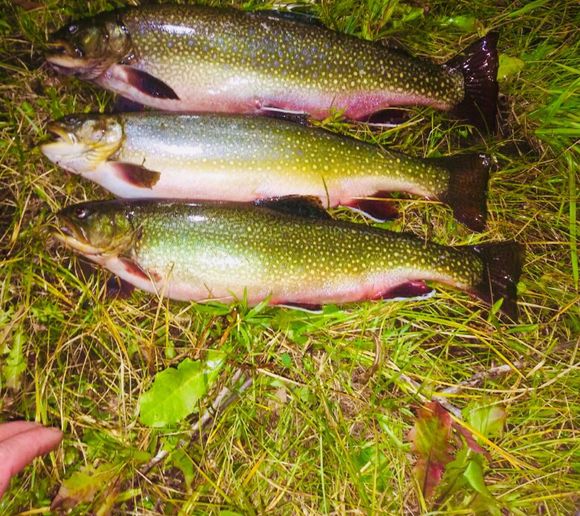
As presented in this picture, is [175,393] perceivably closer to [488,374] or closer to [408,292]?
[408,292]

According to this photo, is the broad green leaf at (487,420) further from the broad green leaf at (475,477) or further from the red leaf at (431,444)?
the broad green leaf at (475,477)

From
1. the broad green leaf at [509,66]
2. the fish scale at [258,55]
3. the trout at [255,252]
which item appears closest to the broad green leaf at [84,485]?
the trout at [255,252]

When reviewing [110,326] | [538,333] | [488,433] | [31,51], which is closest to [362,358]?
[488,433]

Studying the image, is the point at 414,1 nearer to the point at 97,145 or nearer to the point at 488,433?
the point at 97,145

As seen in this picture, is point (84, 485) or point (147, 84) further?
point (147, 84)

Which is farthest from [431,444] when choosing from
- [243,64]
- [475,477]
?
[243,64]
